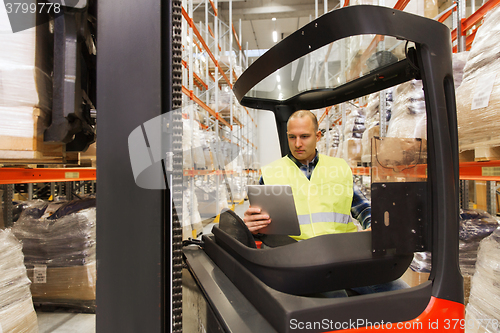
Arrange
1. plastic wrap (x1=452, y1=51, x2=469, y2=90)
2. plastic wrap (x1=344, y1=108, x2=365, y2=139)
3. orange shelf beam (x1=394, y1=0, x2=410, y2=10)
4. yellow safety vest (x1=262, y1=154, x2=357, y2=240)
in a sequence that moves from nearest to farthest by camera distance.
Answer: yellow safety vest (x1=262, y1=154, x2=357, y2=240)
plastic wrap (x1=452, y1=51, x2=469, y2=90)
orange shelf beam (x1=394, y1=0, x2=410, y2=10)
plastic wrap (x1=344, y1=108, x2=365, y2=139)

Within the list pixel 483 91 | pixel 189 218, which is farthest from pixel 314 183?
pixel 189 218

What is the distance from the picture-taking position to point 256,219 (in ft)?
4.45

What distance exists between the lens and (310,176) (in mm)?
1777

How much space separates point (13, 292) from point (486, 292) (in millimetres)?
2730

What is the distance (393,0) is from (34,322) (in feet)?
14.2

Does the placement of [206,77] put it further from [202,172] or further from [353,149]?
[353,149]

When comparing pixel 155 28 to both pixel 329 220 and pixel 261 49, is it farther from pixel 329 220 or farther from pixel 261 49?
pixel 261 49

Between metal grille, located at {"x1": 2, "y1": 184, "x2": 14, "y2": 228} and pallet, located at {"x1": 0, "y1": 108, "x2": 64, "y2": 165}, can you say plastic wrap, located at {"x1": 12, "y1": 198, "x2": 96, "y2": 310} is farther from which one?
pallet, located at {"x1": 0, "y1": 108, "x2": 64, "y2": 165}

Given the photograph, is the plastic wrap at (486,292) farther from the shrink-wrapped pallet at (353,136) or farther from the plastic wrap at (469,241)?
the shrink-wrapped pallet at (353,136)

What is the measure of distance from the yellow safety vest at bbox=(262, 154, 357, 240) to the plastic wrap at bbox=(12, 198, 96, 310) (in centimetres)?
185

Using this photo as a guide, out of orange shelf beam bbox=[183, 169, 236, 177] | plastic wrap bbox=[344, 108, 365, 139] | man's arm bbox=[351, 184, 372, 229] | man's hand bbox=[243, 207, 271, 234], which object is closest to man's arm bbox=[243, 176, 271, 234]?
man's hand bbox=[243, 207, 271, 234]

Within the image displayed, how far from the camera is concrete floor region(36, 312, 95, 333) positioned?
2211 mm

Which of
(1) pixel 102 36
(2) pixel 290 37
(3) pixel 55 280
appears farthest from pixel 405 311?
(3) pixel 55 280

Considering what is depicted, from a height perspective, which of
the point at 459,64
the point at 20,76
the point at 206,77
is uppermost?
the point at 206,77
